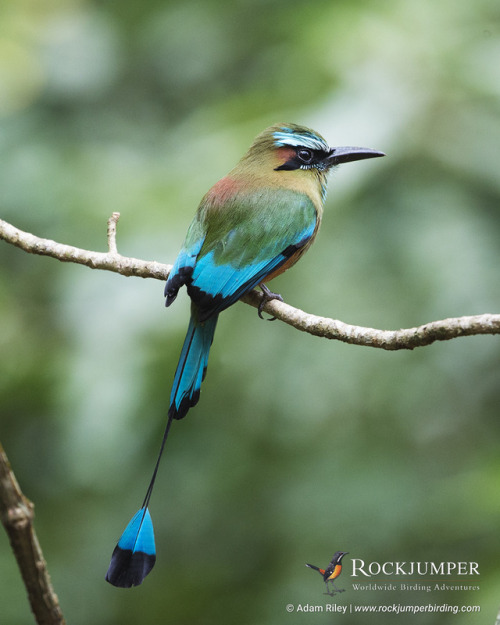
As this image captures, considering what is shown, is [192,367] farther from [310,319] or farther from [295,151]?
[295,151]

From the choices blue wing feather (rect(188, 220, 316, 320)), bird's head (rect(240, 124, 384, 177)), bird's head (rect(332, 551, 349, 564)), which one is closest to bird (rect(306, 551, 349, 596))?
bird's head (rect(332, 551, 349, 564))

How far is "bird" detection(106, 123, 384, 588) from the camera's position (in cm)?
215

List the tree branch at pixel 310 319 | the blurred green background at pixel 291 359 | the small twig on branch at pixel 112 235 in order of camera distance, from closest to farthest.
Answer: the tree branch at pixel 310 319 → the small twig on branch at pixel 112 235 → the blurred green background at pixel 291 359

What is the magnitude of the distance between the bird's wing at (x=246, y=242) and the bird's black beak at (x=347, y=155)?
0.73 feet

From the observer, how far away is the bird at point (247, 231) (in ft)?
7.05

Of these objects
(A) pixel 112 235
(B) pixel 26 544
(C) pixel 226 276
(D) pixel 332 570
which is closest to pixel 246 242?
(C) pixel 226 276

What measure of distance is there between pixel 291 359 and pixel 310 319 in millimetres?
713

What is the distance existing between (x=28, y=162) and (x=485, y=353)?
182cm

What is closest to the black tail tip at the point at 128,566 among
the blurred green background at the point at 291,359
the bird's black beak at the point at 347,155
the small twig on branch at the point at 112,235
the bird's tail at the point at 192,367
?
the bird's tail at the point at 192,367

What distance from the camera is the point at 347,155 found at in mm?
2668

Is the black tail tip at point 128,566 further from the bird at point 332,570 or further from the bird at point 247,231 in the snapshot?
the bird at point 332,570

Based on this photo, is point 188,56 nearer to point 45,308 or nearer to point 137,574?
point 45,308

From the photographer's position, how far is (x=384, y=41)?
2.89m

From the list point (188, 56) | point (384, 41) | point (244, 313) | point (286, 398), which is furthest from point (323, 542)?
point (188, 56)
